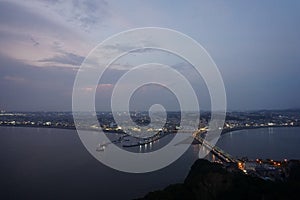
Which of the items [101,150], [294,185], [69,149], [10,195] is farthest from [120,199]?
[69,149]

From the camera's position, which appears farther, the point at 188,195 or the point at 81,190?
the point at 81,190

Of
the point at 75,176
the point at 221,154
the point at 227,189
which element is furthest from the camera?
the point at 221,154

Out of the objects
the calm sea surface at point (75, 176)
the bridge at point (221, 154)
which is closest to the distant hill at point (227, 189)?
the calm sea surface at point (75, 176)

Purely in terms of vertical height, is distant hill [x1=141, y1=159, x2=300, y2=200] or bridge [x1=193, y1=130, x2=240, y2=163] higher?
distant hill [x1=141, y1=159, x2=300, y2=200]

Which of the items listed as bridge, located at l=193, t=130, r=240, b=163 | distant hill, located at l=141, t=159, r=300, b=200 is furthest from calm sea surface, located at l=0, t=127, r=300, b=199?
distant hill, located at l=141, t=159, r=300, b=200

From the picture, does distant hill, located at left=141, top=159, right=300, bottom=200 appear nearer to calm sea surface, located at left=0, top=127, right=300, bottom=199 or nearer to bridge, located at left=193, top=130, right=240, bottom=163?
calm sea surface, located at left=0, top=127, right=300, bottom=199

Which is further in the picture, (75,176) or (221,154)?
(221,154)

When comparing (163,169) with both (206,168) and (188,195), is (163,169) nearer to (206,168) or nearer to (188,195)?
(206,168)

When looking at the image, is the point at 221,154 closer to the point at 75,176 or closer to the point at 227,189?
the point at 75,176

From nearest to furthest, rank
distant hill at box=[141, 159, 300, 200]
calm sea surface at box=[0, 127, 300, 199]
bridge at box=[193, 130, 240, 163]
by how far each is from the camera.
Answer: distant hill at box=[141, 159, 300, 200] → calm sea surface at box=[0, 127, 300, 199] → bridge at box=[193, 130, 240, 163]

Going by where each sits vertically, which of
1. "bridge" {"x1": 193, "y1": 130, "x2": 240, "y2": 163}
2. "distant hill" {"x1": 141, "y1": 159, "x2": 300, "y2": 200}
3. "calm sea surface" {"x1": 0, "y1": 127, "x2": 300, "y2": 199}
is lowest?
"calm sea surface" {"x1": 0, "y1": 127, "x2": 300, "y2": 199}

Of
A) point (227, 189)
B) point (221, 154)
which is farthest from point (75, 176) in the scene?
point (221, 154)
